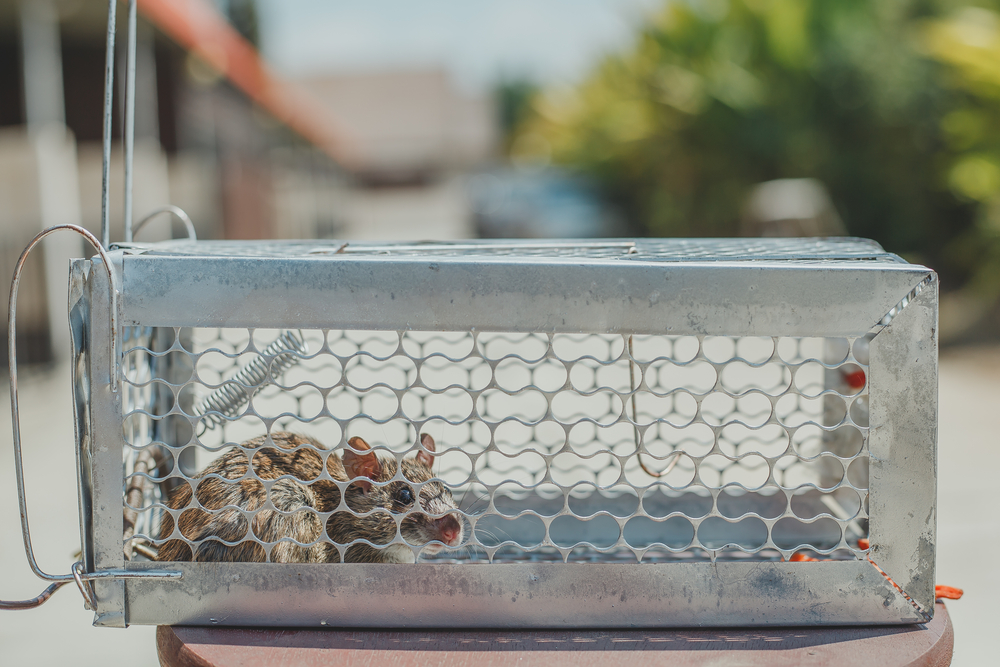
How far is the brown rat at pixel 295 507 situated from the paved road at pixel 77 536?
1.57 m

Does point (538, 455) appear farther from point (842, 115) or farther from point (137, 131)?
point (842, 115)

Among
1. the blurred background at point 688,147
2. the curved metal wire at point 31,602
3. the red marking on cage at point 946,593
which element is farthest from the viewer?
the blurred background at point 688,147

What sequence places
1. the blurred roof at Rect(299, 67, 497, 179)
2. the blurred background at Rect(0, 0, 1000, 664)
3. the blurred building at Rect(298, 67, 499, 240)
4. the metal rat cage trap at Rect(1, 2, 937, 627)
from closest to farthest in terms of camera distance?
the metal rat cage trap at Rect(1, 2, 937, 627) < the blurred background at Rect(0, 0, 1000, 664) < the blurred building at Rect(298, 67, 499, 240) < the blurred roof at Rect(299, 67, 497, 179)

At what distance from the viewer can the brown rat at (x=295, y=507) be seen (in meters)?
1.50

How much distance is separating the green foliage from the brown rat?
7311mm

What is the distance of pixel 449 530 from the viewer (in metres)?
1.74

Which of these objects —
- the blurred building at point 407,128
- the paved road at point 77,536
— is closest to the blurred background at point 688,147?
the paved road at point 77,536

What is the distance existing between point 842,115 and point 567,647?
10.4m

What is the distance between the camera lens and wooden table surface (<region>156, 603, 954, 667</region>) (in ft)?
4.25

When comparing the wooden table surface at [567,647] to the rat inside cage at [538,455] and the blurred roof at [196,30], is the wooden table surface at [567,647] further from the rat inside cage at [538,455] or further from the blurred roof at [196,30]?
the blurred roof at [196,30]

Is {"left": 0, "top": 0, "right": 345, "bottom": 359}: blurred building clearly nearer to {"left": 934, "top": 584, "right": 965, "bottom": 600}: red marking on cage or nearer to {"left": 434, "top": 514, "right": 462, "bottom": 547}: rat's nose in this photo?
{"left": 434, "top": 514, "right": 462, "bottom": 547}: rat's nose

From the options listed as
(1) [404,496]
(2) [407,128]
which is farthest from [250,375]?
(2) [407,128]

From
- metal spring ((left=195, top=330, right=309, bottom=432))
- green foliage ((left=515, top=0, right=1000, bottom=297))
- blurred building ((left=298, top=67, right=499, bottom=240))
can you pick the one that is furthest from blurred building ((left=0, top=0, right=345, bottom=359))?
blurred building ((left=298, top=67, right=499, bottom=240))

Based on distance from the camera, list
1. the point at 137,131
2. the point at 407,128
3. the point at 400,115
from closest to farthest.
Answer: the point at 137,131, the point at 407,128, the point at 400,115
